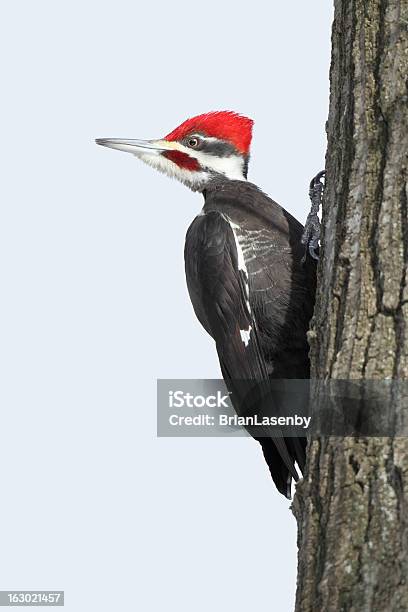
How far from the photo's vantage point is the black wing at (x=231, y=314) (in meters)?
4.36

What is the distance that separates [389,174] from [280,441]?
5.98 ft

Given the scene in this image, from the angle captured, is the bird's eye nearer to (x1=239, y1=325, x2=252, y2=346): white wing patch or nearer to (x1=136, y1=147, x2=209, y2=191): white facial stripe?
(x1=136, y1=147, x2=209, y2=191): white facial stripe

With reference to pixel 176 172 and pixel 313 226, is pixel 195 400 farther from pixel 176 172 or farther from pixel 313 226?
pixel 176 172

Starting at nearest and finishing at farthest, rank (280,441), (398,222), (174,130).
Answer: (398,222), (280,441), (174,130)

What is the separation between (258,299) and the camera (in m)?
4.46

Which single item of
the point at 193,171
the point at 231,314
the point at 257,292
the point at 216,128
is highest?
the point at 216,128

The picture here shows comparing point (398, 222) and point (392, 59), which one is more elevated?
point (392, 59)

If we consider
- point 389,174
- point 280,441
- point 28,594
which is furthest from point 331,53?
point 28,594

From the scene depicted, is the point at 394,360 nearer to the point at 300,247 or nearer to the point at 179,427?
the point at 179,427

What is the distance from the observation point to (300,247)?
4.52m

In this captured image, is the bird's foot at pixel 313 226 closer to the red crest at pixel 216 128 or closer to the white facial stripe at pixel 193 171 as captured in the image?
the white facial stripe at pixel 193 171

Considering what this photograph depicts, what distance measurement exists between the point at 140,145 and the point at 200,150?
358mm

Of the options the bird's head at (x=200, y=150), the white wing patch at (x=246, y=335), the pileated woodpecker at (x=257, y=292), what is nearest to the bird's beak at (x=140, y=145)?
the bird's head at (x=200, y=150)
